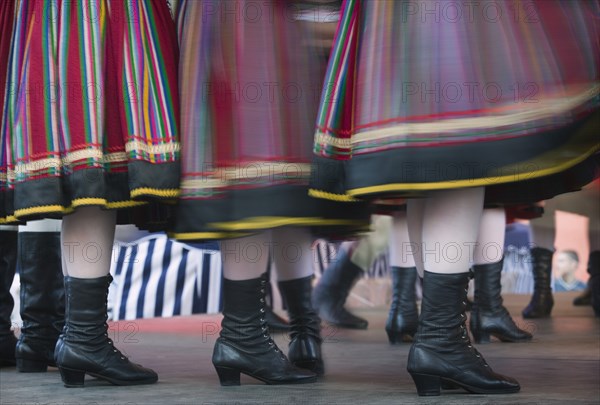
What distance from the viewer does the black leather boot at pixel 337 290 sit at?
3732mm

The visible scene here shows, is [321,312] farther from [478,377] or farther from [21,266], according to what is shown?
[478,377]

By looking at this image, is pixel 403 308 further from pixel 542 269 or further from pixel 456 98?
pixel 456 98

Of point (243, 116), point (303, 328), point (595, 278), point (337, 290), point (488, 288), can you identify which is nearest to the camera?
point (243, 116)

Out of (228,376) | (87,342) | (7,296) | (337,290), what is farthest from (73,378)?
(337,290)

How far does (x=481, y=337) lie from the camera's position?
2.94 metres

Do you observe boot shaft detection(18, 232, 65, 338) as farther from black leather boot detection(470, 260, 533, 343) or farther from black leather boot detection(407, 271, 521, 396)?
black leather boot detection(470, 260, 533, 343)

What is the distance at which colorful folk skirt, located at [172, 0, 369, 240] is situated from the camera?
186 cm

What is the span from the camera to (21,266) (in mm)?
2430

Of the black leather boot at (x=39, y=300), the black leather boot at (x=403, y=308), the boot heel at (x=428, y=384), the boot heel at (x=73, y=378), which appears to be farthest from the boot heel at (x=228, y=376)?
the black leather boot at (x=403, y=308)

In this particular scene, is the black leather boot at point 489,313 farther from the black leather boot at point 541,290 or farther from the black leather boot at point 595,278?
the black leather boot at point 595,278

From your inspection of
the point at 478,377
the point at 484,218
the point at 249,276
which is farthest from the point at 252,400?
the point at 484,218

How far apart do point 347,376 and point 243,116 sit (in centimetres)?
70

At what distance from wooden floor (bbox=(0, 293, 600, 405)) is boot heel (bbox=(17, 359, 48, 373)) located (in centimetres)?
4

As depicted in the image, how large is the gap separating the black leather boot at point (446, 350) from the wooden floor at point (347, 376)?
0.10 feet
